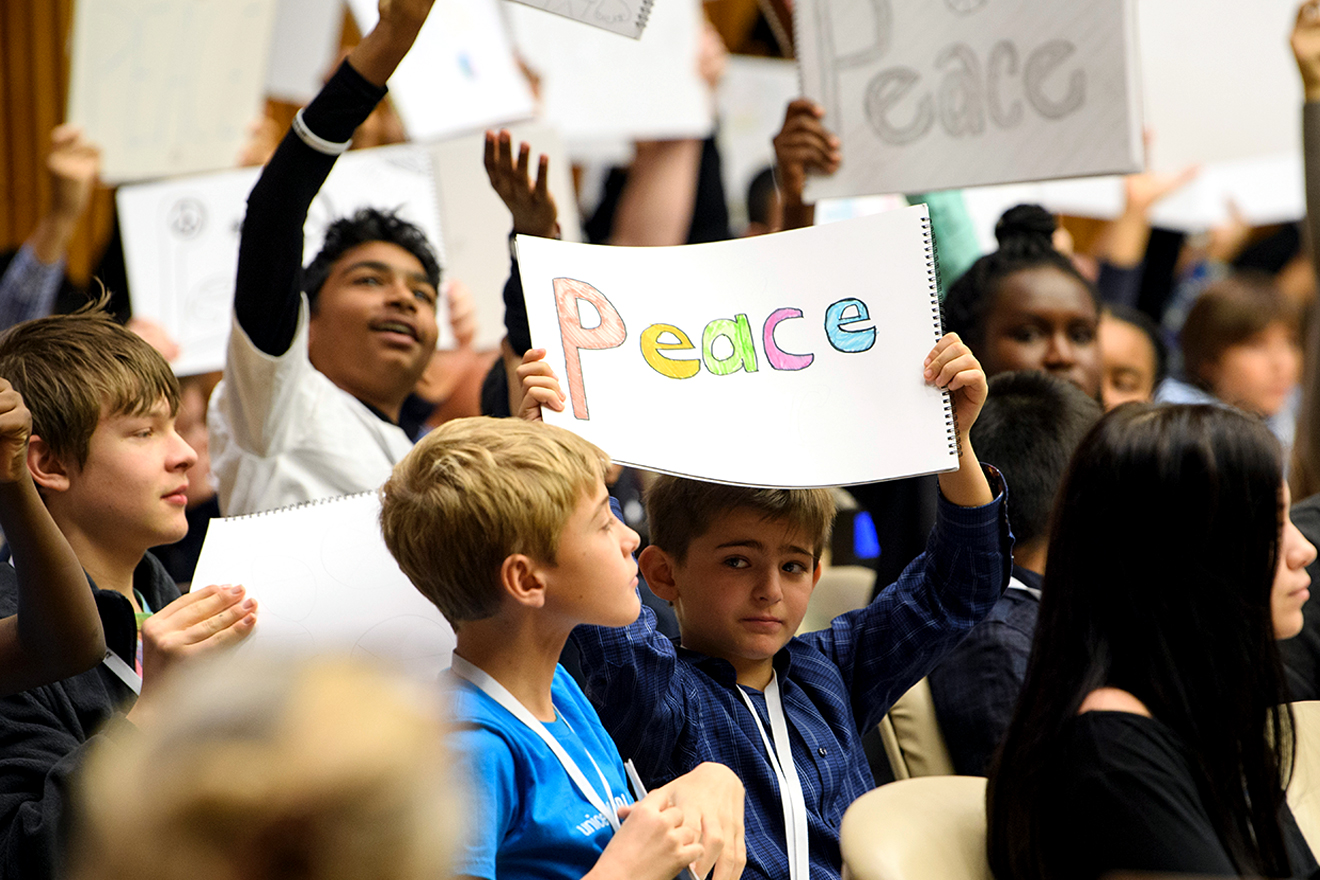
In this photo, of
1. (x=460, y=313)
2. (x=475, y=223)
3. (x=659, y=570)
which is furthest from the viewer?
(x=475, y=223)

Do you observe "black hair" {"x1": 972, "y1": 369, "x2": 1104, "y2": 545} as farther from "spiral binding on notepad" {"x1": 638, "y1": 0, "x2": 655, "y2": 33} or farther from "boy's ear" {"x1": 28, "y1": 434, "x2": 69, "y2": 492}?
"boy's ear" {"x1": 28, "y1": 434, "x2": 69, "y2": 492}

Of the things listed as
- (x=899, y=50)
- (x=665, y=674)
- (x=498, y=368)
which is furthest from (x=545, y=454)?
(x=899, y=50)

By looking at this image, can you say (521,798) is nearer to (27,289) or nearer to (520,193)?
(520,193)

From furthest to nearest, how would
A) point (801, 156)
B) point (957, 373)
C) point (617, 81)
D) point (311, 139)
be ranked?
1. point (617, 81)
2. point (801, 156)
3. point (311, 139)
4. point (957, 373)

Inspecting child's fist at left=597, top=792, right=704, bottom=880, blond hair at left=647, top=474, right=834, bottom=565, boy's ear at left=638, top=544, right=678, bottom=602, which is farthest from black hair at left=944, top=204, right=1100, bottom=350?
child's fist at left=597, top=792, right=704, bottom=880

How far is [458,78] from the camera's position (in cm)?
332

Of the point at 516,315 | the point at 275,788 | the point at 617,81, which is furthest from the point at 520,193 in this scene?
the point at 617,81

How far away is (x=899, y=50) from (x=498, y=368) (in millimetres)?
1032

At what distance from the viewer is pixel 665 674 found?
65.7 inches

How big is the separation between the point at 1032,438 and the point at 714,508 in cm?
74

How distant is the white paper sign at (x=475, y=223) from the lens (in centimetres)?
312

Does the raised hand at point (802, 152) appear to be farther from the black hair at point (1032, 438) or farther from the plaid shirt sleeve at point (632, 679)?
the plaid shirt sleeve at point (632, 679)

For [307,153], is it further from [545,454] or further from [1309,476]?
[1309,476]

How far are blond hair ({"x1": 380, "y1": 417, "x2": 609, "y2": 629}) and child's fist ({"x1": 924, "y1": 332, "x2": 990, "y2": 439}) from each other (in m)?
0.50
